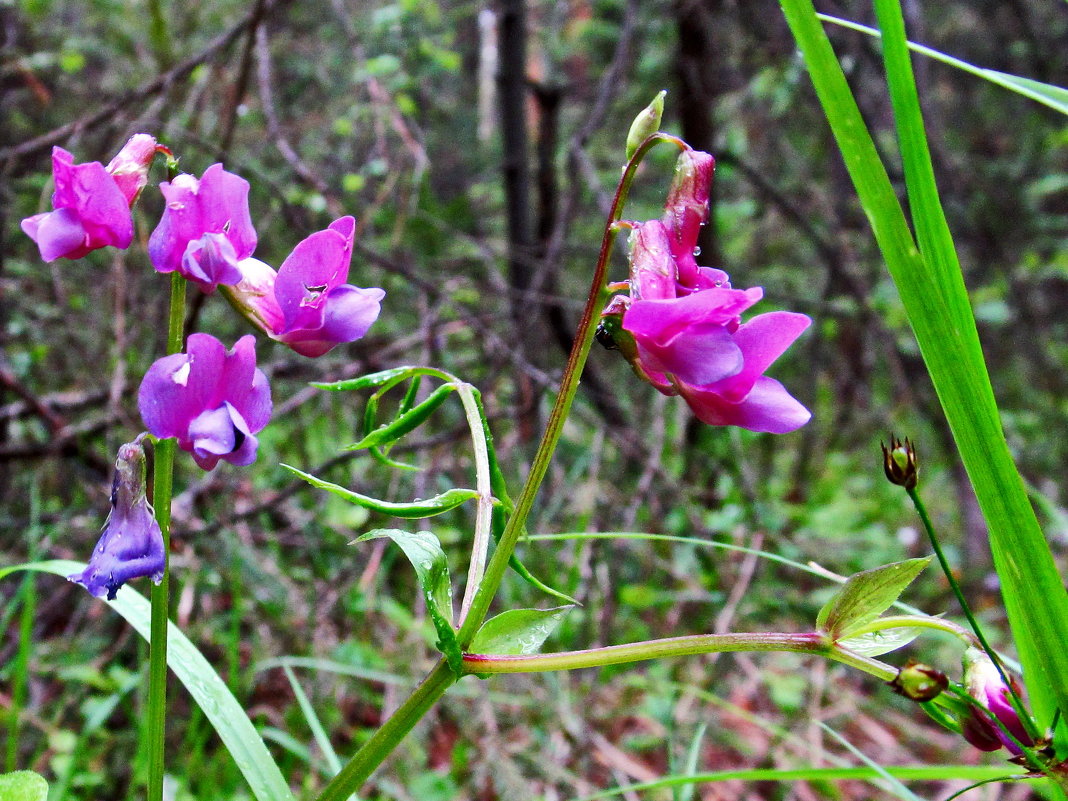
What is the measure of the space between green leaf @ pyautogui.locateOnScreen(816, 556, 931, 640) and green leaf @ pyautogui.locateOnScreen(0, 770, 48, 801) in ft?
2.07

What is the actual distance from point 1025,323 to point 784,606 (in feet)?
6.57

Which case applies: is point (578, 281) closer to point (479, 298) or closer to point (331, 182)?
point (479, 298)

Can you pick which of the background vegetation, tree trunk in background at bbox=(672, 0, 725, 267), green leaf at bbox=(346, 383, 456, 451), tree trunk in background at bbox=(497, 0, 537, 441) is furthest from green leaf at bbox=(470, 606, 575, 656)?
tree trunk in background at bbox=(672, 0, 725, 267)

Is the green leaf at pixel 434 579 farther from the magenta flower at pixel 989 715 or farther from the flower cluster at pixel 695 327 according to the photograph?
the magenta flower at pixel 989 715

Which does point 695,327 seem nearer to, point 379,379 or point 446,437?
point 379,379

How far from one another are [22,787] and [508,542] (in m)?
0.45

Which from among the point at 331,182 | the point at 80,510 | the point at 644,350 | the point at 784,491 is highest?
the point at 644,350

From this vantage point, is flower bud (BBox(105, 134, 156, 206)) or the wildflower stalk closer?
the wildflower stalk

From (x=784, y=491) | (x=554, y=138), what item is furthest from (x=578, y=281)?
(x=784, y=491)

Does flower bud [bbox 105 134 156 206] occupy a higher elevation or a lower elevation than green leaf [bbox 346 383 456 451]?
higher

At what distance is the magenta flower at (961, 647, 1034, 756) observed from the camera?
0.65 meters

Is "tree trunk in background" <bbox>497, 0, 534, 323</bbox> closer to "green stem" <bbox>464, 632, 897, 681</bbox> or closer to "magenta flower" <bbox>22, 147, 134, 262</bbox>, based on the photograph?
"magenta flower" <bbox>22, 147, 134, 262</bbox>

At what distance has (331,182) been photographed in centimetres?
363

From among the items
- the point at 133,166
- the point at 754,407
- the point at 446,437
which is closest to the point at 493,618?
the point at 754,407
